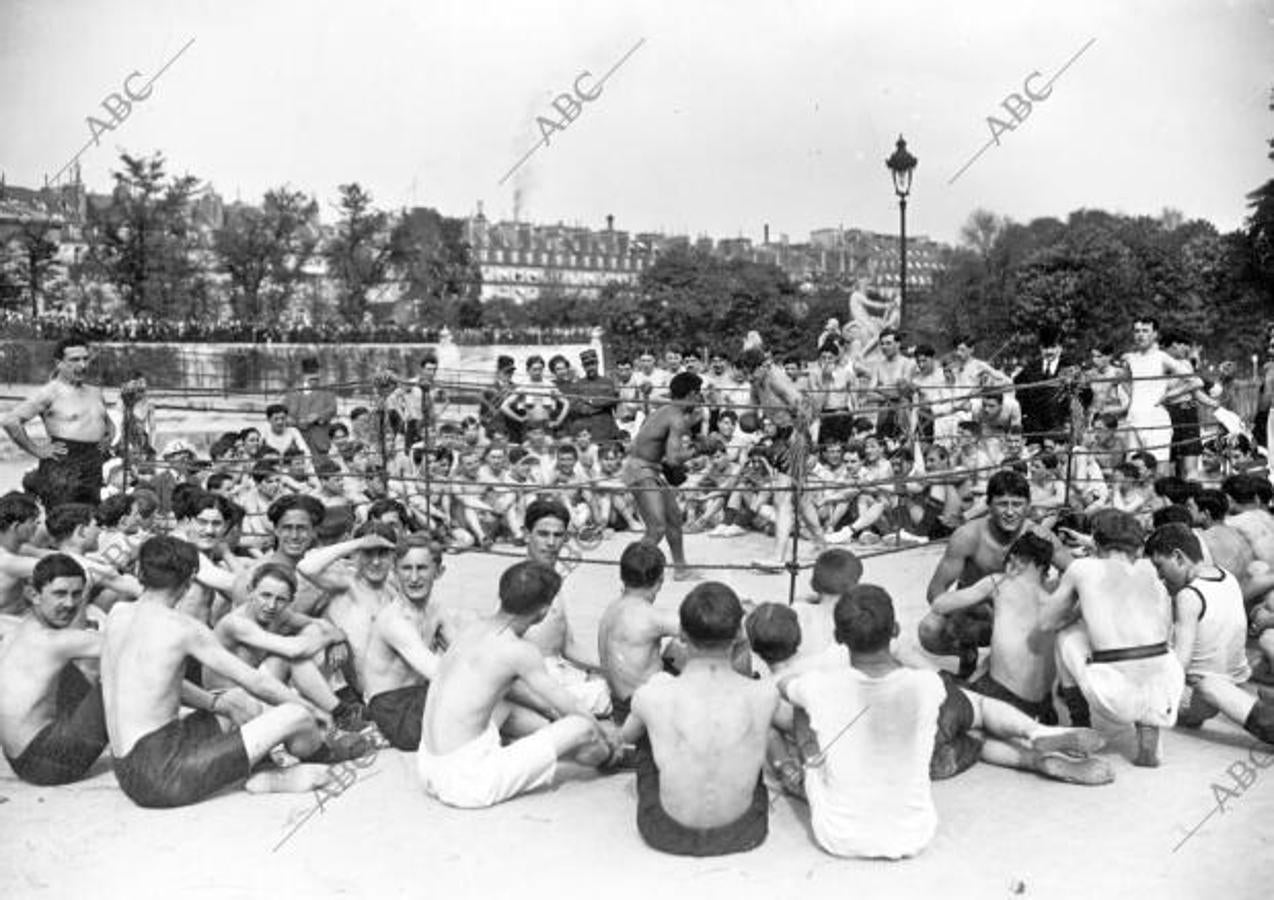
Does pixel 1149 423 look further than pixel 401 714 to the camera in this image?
Yes

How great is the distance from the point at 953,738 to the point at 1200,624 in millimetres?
1359

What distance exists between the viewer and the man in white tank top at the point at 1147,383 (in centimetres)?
954

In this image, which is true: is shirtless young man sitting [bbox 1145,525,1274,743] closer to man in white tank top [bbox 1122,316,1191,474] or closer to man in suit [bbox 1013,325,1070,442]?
man in white tank top [bbox 1122,316,1191,474]

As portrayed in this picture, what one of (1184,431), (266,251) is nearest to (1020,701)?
(1184,431)

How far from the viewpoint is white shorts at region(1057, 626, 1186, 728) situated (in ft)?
15.6

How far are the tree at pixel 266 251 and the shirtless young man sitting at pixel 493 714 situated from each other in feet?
150

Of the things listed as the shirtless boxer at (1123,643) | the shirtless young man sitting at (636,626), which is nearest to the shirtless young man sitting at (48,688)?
the shirtless young man sitting at (636,626)

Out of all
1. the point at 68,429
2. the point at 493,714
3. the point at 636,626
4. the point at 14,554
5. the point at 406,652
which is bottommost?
the point at 493,714

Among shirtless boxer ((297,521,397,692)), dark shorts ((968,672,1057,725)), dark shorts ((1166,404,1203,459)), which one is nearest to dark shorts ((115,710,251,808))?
shirtless boxer ((297,521,397,692))

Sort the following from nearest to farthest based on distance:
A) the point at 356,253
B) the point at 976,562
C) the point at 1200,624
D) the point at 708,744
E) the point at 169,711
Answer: the point at 708,744 < the point at 169,711 < the point at 1200,624 < the point at 976,562 < the point at 356,253

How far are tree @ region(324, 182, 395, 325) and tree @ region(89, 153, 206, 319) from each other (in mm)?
10762

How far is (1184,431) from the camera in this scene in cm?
1013

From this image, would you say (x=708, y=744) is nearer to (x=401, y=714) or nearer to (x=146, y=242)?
(x=401, y=714)

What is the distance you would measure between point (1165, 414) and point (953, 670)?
458 cm
